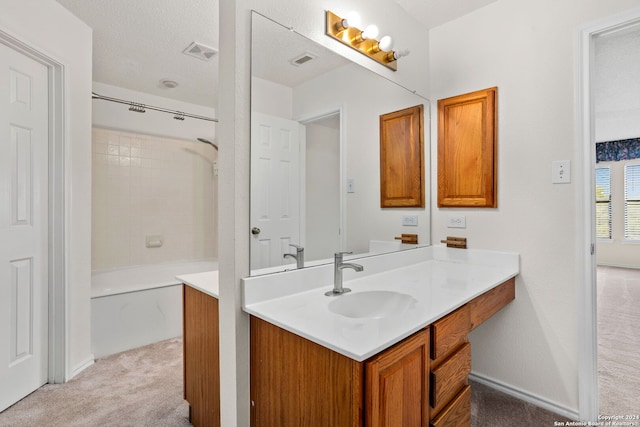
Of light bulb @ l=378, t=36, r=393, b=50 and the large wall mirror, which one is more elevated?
light bulb @ l=378, t=36, r=393, b=50

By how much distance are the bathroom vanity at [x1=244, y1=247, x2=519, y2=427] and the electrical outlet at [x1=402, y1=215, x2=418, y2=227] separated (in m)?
0.53

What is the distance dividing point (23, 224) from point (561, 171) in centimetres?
300

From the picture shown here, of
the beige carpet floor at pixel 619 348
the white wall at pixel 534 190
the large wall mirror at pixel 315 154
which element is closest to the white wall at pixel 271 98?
the large wall mirror at pixel 315 154

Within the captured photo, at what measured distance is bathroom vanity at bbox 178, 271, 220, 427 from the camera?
4.62 feet

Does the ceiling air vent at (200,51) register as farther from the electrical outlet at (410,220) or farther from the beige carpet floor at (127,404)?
the beige carpet floor at (127,404)

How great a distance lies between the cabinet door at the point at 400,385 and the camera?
84 centimetres

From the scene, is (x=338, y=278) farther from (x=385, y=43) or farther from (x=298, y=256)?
(x=385, y=43)

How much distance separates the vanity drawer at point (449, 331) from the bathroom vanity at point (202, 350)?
86 centimetres

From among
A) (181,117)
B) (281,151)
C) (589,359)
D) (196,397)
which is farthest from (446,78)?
(181,117)

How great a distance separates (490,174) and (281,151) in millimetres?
1302

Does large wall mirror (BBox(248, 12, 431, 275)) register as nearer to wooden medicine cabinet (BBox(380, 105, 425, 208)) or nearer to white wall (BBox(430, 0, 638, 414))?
wooden medicine cabinet (BBox(380, 105, 425, 208))

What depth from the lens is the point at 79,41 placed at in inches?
83.4

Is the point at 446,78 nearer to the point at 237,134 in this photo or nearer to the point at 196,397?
the point at 237,134

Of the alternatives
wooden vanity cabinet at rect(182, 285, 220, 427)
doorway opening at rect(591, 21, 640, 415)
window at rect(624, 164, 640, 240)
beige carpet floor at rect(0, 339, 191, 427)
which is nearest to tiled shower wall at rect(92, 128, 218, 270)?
beige carpet floor at rect(0, 339, 191, 427)
